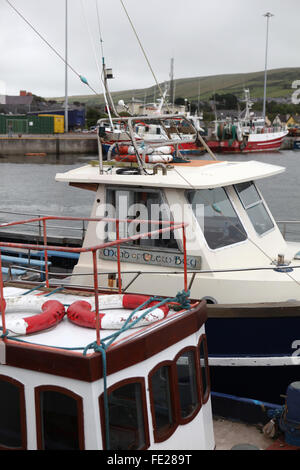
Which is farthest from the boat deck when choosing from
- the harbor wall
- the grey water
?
the harbor wall

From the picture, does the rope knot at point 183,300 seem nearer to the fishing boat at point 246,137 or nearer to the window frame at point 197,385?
the window frame at point 197,385

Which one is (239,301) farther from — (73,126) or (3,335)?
(73,126)

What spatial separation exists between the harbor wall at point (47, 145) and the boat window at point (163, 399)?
202ft

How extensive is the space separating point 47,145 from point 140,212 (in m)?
60.3

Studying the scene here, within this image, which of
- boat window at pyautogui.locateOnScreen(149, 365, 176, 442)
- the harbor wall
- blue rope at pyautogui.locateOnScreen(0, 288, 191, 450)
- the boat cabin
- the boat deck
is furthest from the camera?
the harbor wall

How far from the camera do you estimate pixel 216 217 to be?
28.1 ft

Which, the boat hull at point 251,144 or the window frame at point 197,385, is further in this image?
the boat hull at point 251,144

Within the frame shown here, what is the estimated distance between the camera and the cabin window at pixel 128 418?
517cm

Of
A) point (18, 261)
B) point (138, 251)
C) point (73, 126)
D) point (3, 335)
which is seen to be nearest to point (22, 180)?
point (18, 261)

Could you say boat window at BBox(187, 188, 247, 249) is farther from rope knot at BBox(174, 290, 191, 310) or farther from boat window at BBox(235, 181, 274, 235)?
rope knot at BBox(174, 290, 191, 310)

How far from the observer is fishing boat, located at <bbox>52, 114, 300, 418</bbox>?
7797mm

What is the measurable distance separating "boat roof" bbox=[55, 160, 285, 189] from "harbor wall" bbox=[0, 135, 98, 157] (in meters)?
57.7

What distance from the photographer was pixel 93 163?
9.52 metres

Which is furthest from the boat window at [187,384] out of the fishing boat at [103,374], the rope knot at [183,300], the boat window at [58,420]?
the boat window at [58,420]
